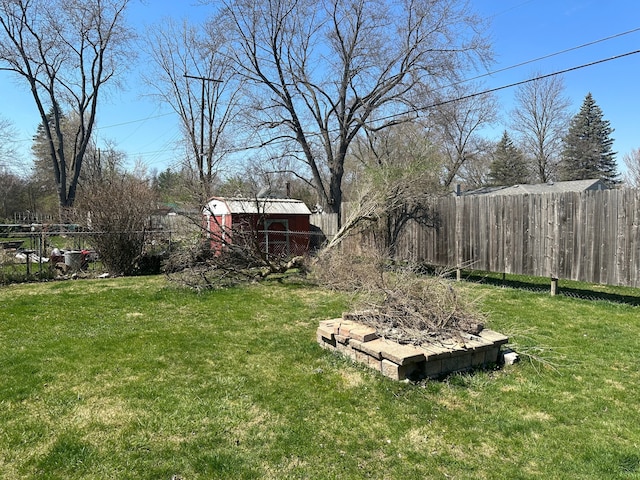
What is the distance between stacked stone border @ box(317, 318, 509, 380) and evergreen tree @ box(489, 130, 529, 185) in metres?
32.7

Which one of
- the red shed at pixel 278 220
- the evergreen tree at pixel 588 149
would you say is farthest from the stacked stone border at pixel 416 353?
the evergreen tree at pixel 588 149

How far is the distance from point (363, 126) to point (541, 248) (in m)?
10.4

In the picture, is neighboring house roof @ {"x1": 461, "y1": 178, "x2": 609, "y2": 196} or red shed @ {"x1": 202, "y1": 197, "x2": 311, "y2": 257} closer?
red shed @ {"x1": 202, "y1": 197, "x2": 311, "y2": 257}

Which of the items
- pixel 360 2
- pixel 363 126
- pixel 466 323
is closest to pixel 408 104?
pixel 363 126

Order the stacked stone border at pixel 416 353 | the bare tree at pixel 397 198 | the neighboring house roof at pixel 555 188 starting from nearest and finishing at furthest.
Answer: the stacked stone border at pixel 416 353 → the bare tree at pixel 397 198 → the neighboring house roof at pixel 555 188

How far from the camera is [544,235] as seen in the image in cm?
791

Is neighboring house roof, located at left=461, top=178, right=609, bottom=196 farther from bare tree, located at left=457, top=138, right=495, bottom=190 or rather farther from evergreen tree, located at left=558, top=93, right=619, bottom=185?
evergreen tree, located at left=558, top=93, right=619, bottom=185

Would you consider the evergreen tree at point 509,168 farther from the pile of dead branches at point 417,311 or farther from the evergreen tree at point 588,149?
the pile of dead branches at point 417,311

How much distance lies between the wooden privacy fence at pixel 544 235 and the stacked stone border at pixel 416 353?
4.02 meters

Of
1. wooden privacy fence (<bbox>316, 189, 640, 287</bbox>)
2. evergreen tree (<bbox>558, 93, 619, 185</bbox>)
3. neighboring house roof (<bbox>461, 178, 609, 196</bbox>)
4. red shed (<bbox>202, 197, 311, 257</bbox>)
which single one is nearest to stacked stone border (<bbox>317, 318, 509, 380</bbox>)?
wooden privacy fence (<bbox>316, 189, 640, 287</bbox>)

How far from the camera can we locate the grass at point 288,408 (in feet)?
8.54

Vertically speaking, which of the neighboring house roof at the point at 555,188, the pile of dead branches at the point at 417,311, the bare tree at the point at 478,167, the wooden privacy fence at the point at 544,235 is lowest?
the pile of dead branches at the point at 417,311

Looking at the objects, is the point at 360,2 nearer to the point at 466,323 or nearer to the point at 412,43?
the point at 412,43

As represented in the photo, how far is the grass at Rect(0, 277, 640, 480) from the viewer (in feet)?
8.54
